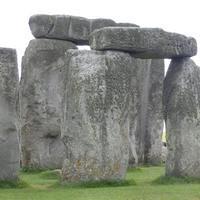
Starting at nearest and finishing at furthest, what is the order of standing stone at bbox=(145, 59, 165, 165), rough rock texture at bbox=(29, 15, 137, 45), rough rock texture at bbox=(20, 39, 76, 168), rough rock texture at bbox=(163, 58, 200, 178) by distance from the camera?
rough rock texture at bbox=(163, 58, 200, 178) → rough rock texture at bbox=(20, 39, 76, 168) → rough rock texture at bbox=(29, 15, 137, 45) → standing stone at bbox=(145, 59, 165, 165)

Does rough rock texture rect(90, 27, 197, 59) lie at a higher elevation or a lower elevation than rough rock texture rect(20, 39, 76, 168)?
higher

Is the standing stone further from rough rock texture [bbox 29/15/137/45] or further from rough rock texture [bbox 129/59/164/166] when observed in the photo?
rough rock texture [bbox 29/15/137/45]

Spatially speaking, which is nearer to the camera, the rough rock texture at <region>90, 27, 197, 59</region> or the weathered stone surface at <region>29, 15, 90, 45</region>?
the rough rock texture at <region>90, 27, 197, 59</region>

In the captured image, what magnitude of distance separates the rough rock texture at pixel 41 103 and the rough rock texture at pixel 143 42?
7210 mm

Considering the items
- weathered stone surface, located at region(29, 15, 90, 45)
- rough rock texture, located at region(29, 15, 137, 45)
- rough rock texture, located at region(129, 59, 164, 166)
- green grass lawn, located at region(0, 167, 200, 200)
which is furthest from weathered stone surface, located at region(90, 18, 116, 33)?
green grass lawn, located at region(0, 167, 200, 200)

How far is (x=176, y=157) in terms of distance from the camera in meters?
20.1

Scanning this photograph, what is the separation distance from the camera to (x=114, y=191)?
17297 mm

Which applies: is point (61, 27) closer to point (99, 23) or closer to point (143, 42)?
point (99, 23)

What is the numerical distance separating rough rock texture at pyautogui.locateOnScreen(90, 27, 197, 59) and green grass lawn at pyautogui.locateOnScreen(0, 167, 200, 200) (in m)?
3.22

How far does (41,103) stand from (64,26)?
2.82 m

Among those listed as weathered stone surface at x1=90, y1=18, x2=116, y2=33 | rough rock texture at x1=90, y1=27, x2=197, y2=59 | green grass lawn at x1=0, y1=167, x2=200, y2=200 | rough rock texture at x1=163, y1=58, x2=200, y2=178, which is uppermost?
weathered stone surface at x1=90, y1=18, x2=116, y2=33

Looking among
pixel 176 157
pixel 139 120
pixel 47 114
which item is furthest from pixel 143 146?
pixel 176 157

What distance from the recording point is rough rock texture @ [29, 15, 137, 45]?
26.7m

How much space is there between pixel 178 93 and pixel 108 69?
2.34 metres
